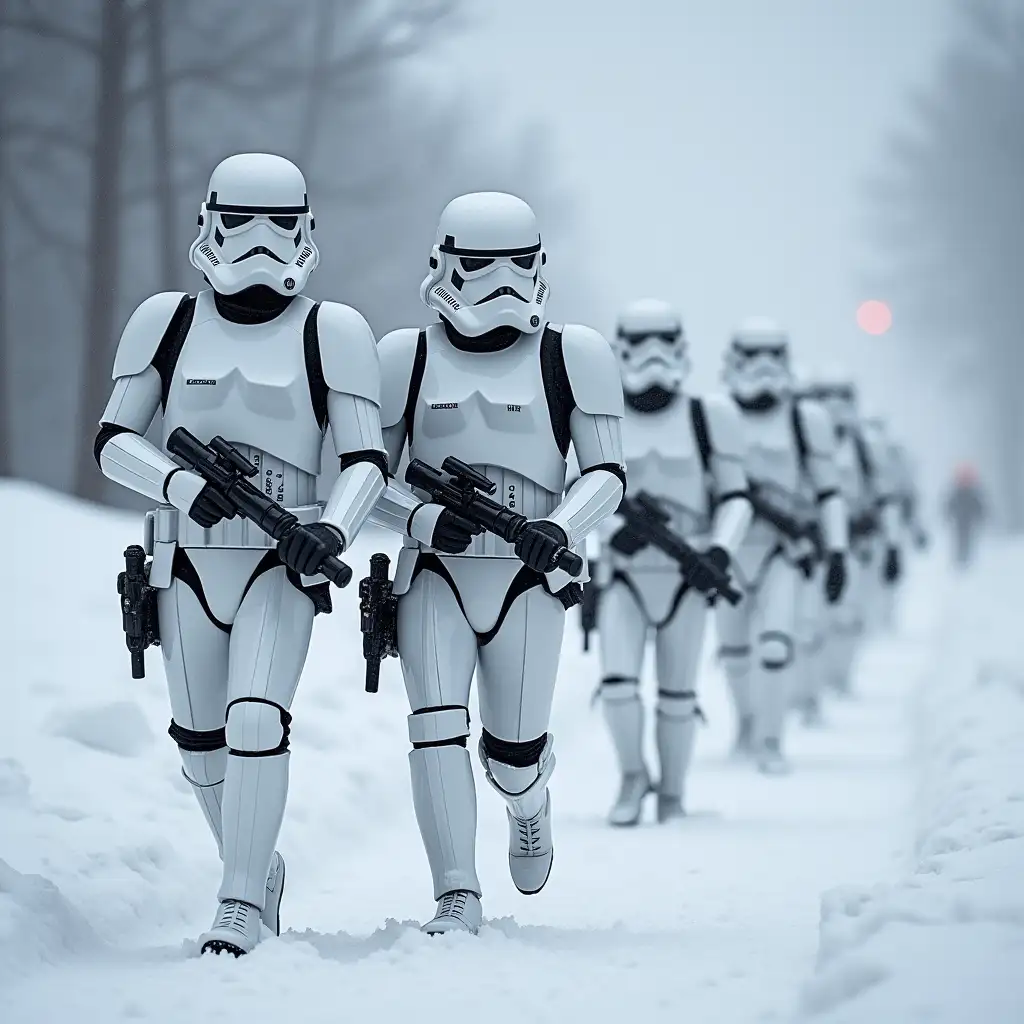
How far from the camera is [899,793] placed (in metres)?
8.45

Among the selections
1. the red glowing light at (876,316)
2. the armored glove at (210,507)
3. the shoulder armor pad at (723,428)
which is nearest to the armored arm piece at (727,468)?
the shoulder armor pad at (723,428)

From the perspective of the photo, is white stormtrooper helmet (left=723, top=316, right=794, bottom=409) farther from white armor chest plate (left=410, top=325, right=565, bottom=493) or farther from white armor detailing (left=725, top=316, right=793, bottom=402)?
white armor chest plate (left=410, top=325, right=565, bottom=493)

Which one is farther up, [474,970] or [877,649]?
[877,649]

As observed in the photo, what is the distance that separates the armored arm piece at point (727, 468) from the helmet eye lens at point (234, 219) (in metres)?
3.53

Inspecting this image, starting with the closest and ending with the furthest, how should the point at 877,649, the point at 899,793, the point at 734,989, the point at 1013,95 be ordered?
the point at 734,989
the point at 899,793
the point at 877,649
the point at 1013,95

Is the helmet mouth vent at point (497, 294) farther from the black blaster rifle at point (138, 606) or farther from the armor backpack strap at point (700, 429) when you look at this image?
the armor backpack strap at point (700, 429)

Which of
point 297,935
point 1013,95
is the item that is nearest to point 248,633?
point 297,935

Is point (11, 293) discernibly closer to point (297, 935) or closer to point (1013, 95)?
point (297, 935)

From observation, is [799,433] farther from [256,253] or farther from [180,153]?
[180,153]

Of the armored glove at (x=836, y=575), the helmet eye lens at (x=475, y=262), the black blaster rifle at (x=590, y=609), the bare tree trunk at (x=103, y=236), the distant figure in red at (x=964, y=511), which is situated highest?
the distant figure in red at (x=964, y=511)

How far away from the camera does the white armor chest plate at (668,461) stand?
7898 millimetres

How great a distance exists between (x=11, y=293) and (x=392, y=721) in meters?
13.0

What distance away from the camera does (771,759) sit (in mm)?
9609

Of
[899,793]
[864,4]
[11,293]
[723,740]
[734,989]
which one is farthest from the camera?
[864,4]
